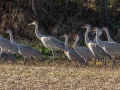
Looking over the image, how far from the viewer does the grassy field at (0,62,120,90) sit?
32.5 feet

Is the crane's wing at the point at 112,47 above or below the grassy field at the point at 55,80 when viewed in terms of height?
above

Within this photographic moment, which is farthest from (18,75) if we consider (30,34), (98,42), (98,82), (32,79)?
(30,34)

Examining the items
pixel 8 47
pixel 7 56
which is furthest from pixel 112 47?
pixel 7 56

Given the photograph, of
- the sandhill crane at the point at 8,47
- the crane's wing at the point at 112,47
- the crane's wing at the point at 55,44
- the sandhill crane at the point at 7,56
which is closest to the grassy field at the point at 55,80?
the crane's wing at the point at 112,47

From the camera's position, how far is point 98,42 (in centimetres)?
1481

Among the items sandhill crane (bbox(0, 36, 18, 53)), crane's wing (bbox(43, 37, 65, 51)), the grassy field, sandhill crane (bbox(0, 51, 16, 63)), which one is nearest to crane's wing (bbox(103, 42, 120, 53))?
crane's wing (bbox(43, 37, 65, 51))

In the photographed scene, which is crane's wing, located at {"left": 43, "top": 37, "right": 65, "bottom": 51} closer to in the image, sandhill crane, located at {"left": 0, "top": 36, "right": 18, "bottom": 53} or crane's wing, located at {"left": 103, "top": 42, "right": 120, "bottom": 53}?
sandhill crane, located at {"left": 0, "top": 36, "right": 18, "bottom": 53}

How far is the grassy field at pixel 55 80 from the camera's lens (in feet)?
32.5

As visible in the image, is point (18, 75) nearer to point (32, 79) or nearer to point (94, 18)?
point (32, 79)

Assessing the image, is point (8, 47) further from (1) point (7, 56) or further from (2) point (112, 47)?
(2) point (112, 47)

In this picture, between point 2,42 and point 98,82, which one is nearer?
point 98,82

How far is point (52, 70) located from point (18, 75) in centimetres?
130

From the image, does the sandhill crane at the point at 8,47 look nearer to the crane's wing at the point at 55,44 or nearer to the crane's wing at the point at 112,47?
the crane's wing at the point at 55,44

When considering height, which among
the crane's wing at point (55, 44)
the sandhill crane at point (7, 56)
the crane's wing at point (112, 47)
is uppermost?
the crane's wing at point (112, 47)
